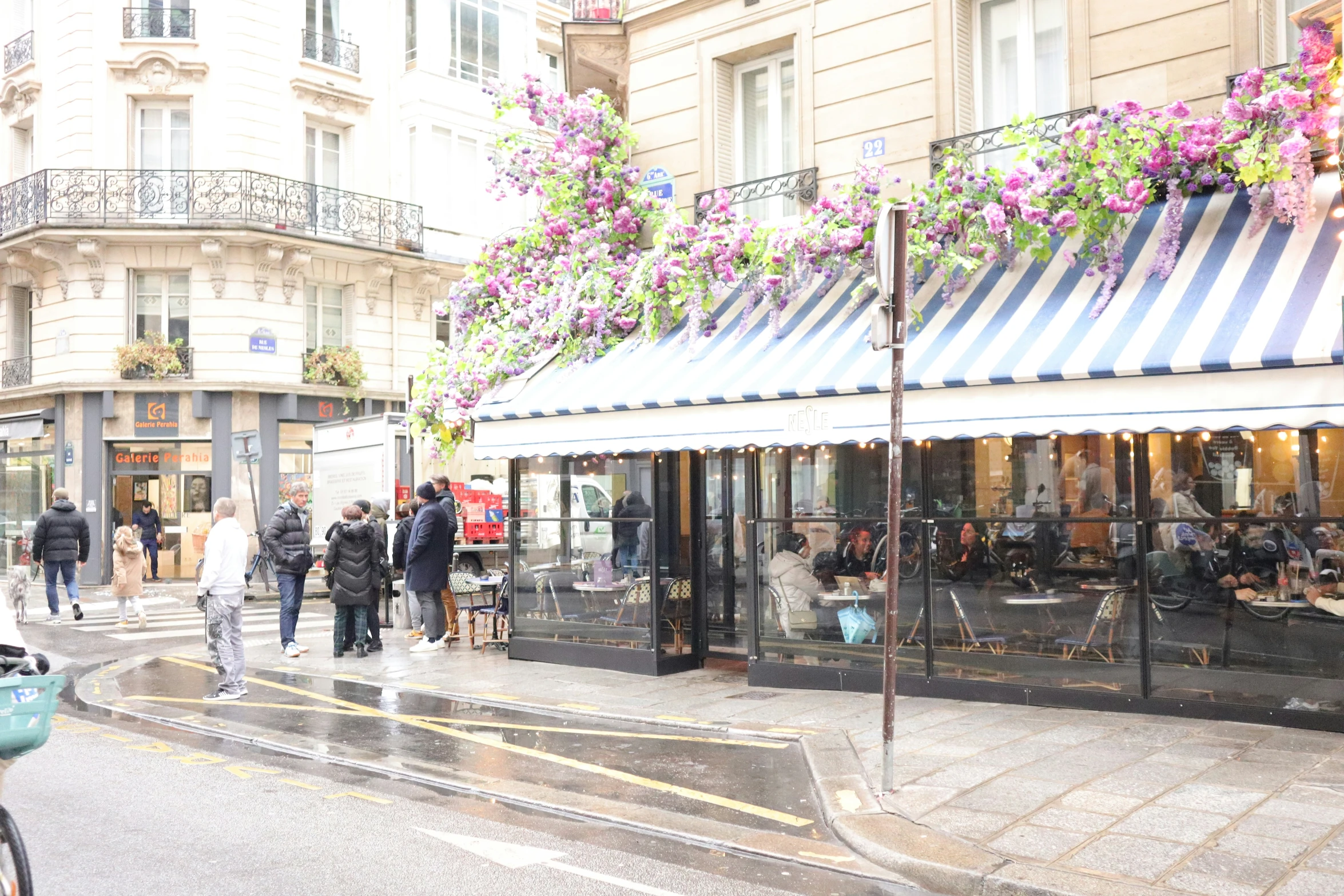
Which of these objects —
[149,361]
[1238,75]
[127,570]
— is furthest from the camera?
[149,361]

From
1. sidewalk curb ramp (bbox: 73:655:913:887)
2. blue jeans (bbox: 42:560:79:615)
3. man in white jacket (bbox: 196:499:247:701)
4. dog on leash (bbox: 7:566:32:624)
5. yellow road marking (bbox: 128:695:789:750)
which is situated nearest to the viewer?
sidewalk curb ramp (bbox: 73:655:913:887)

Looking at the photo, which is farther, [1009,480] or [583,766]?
[1009,480]

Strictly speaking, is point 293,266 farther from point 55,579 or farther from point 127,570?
point 127,570

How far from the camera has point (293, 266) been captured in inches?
962

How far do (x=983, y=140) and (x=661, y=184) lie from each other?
3495 millimetres

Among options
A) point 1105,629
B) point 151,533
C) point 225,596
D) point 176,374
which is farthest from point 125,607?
point 1105,629

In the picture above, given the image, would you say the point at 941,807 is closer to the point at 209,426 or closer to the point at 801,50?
the point at 801,50

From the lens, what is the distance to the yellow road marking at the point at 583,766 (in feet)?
20.4

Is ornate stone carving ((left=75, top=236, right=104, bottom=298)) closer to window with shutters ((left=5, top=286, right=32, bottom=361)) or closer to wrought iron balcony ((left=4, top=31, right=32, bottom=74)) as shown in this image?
window with shutters ((left=5, top=286, right=32, bottom=361))

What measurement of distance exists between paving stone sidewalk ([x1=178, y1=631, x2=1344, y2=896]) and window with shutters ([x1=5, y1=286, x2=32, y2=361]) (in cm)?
2084

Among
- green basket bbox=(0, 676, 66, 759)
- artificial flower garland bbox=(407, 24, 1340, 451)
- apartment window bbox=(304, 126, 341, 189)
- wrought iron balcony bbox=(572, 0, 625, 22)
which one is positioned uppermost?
apartment window bbox=(304, 126, 341, 189)

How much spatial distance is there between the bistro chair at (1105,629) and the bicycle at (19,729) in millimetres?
6976

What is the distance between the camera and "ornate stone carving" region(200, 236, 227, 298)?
23.4 metres

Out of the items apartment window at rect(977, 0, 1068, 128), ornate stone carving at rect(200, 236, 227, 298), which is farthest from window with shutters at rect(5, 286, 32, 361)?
apartment window at rect(977, 0, 1068, 128)
